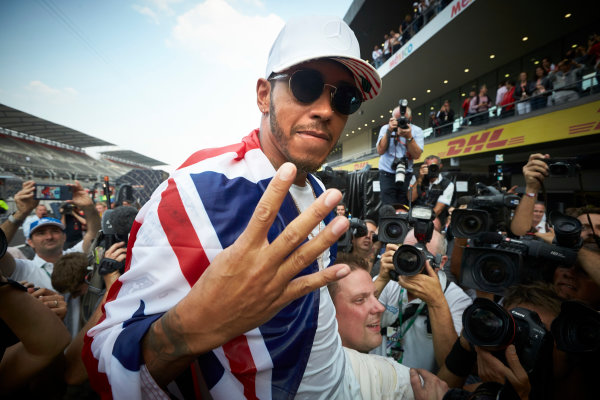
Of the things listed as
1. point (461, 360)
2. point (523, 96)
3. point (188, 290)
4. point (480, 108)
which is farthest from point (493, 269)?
point (480, 108)

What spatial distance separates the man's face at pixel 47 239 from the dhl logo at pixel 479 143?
523 inches

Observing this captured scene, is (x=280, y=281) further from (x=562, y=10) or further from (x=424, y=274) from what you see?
(x=562, y=10)

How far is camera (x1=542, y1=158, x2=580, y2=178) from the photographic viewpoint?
2393 mm

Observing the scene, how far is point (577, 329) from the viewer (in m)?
1.29

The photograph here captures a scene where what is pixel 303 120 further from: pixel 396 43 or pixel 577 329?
pixel 396 43

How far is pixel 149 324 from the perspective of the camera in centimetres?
76

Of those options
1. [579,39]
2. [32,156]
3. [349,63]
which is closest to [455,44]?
[579,39]

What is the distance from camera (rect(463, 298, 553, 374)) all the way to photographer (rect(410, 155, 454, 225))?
3117 millimetres

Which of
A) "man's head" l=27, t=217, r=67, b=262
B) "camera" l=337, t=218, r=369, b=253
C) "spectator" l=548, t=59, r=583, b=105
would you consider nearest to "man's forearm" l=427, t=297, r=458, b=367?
"camera" l=337, t=218, r=369, b=253

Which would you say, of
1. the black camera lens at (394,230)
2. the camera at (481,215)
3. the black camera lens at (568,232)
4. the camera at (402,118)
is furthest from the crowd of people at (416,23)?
the black camera lens at (394,230)

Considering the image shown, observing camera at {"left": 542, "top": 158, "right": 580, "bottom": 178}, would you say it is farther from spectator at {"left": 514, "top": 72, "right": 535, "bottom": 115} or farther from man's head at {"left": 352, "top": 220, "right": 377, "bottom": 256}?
spectator at {"left": 514, "top": 72, "right": 535, "bottom": 115}

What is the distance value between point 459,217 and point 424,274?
2.38 feet

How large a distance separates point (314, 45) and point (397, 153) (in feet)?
12.5

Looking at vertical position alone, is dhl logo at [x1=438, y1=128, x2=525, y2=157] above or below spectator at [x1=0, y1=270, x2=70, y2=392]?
above
